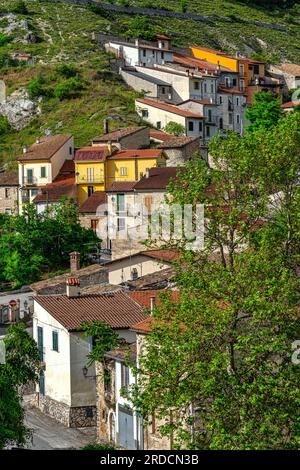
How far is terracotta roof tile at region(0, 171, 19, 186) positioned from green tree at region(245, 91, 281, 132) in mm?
19595

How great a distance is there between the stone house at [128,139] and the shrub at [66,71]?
76.0 ft

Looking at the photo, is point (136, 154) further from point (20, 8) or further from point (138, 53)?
point (20, 8)

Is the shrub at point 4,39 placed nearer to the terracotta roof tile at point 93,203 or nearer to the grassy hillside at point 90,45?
the grassy hillside at point 90,45

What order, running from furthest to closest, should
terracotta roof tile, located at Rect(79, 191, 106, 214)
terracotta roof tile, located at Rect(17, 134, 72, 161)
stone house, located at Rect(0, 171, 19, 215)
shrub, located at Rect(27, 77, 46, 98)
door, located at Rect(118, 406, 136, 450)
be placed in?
shrub, located at Rect(27, 77, 46, 98), stone house, located at Rect(0, 171, 19, 215), terracotta roof tile, located at Rect(17, 134, 72, 161), terracotta roof tile, located at Rect(79, 191, 106, 214), door, located at Rect(118, 406, 136, 450)

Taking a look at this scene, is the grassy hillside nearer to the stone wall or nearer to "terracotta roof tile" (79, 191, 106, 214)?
"terracotta roof tile" (79, 191, 106, 214)

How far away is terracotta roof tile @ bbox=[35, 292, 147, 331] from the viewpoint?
184 ft

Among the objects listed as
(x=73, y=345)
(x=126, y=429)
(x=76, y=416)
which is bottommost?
(x=76, y=416)

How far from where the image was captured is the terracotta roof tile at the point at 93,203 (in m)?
88.9

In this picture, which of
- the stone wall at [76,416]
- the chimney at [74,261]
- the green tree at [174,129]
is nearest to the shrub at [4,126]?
the green tree at [174,129]

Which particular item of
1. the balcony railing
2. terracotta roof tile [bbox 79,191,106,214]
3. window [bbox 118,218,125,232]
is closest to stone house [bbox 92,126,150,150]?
the balcony railing

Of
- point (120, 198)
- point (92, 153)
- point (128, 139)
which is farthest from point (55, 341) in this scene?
point (128, 139)

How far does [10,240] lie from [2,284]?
3.17 meters

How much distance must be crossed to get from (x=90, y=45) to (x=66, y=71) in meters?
12.7

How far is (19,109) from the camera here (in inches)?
4675
